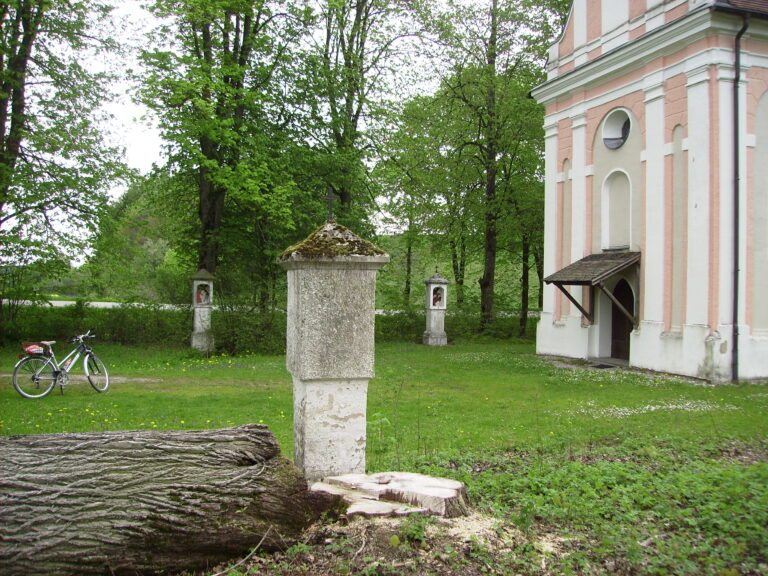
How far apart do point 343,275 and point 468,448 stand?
3.01 m

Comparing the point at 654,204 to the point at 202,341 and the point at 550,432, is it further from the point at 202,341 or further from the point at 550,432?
the point at 202,341

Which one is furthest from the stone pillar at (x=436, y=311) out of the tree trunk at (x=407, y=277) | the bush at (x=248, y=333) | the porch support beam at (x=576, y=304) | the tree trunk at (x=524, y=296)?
the bush at (x=248, y=333)

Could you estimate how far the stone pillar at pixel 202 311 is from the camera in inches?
711

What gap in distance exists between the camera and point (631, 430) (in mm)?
7691

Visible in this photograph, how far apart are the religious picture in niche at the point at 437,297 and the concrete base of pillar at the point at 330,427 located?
683 inches

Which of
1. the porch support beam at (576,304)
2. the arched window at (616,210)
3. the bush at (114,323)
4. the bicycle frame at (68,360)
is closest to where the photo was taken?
the bicycle frame at (68,360)

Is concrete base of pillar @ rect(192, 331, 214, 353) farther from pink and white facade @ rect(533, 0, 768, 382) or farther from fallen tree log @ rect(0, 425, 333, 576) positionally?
fallen tree log @ rect(0, 425, 333, 576)

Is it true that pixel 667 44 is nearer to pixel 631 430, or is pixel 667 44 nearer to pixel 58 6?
pixel 631 430

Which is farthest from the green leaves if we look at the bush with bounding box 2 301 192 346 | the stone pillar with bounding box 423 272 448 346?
the stone pillar with bounding box 423 272 448 346

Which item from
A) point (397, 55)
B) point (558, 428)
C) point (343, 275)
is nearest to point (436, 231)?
point (397, 55)

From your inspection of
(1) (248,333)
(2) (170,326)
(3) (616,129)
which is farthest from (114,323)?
(3) (616,129)

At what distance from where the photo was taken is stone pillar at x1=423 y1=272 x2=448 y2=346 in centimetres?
2175

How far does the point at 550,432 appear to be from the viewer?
764cm

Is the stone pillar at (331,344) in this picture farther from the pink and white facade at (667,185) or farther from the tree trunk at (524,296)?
the tree trunk at (524,296)
